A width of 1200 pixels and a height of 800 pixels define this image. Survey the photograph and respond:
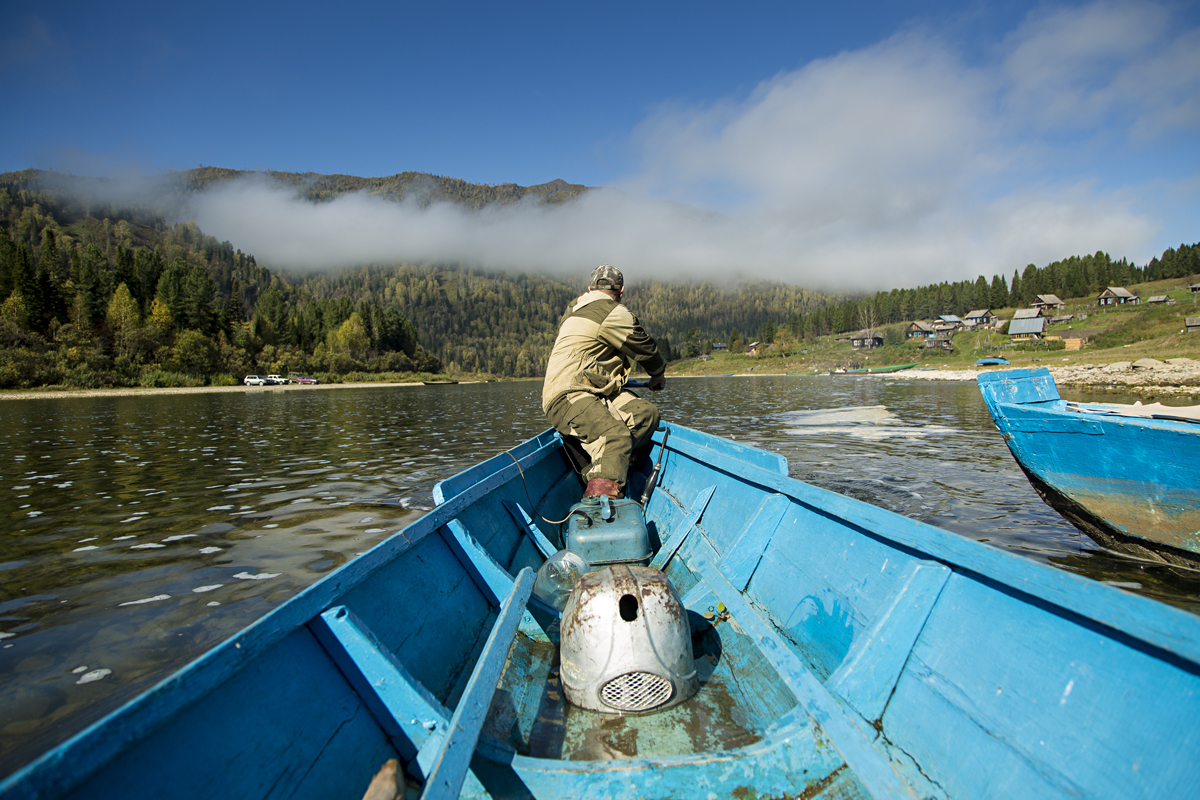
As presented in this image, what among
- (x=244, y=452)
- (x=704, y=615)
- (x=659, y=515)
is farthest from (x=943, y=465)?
(x=244, y=452)

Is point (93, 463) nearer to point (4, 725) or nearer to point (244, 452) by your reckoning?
point (244, 452)

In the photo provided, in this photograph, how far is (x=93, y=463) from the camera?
55.8 feet

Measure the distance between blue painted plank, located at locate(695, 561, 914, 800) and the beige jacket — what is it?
3723mm

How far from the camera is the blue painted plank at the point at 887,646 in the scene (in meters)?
2.55

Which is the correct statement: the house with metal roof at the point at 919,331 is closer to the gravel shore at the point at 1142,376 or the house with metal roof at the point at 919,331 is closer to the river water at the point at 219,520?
the gravel shore at the point at 1142,376

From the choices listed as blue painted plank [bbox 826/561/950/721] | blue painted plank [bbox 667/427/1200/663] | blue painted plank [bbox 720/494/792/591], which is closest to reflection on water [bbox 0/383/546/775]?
blue painted plank [bbox 720/494/792/591]

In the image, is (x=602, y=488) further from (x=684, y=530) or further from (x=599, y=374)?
(x=599, y=374)

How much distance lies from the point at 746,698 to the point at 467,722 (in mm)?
1811

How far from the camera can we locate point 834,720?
2.36 meters

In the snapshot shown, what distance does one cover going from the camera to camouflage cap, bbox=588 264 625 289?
21.9 ft

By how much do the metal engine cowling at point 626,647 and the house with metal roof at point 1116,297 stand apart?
529 feet

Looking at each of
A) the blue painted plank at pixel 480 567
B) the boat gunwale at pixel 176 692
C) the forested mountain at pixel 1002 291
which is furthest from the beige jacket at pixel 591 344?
the forested mountain at pixel 1002 291

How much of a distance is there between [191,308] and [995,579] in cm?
12284

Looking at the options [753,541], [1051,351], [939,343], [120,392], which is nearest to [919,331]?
[939,343]
